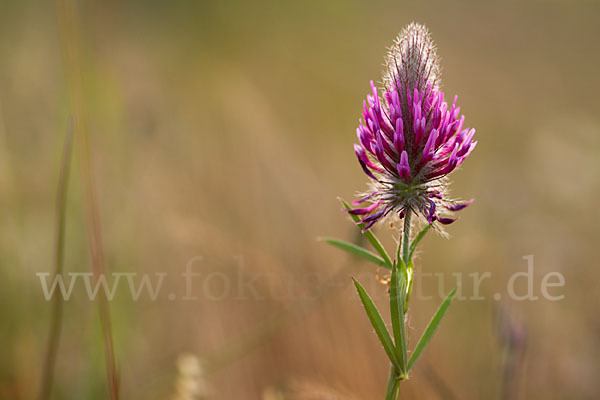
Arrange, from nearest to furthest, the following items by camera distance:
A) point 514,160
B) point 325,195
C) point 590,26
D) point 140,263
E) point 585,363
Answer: point 585,363 < point 140,263 < point 325,195 < point 514,160 < point 590,26

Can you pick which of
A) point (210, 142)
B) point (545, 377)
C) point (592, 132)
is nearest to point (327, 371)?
point (545, 377)

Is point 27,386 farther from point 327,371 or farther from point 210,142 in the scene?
point 210,142

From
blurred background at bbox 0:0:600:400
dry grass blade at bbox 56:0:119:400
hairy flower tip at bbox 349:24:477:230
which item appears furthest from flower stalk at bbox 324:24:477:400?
dry grass blade at bbox 56:0:119:400

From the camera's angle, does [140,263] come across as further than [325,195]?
No

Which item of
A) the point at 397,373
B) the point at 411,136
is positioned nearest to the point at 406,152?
the point at 411,136

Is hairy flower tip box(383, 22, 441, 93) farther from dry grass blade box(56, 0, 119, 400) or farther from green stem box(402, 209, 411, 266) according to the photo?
dry grass blade box(56, 0, 119, 400)

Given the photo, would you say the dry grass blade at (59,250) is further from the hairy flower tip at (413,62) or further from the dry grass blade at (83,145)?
the hairy flower tip at (413,62)
